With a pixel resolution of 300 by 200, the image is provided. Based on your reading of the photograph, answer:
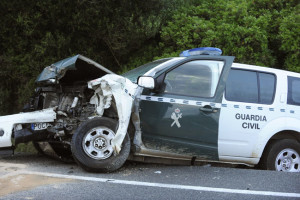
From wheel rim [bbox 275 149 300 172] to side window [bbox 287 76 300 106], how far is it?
73 centimetres

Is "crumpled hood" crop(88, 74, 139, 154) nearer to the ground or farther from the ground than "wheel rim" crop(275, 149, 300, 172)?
farther from the ground

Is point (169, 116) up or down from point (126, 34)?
down

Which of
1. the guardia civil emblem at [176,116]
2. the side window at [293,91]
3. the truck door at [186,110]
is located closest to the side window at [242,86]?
the truck door at [186,110]

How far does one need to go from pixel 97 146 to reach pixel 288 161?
9.36 ft

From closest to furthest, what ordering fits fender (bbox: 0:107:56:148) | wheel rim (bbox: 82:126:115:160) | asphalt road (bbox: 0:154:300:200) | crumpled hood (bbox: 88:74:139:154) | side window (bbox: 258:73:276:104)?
1. asphalt road (bbox: 0:154:300:200)
2. crumpled hood (bbox: 88:74:139:154)
3. wheel rim (bbox: 82:126:115:160)
4. fender (bbox: 0:107:56:148)
5. side window (bbox: 258:73:276:104)

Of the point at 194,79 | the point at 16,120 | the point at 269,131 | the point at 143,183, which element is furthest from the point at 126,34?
the point at 143,183

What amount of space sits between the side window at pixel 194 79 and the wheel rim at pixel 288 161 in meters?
1.45

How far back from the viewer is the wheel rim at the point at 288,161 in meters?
5.54

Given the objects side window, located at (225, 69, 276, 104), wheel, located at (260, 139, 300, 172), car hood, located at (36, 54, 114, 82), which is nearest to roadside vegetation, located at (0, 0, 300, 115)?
car hood, located at (36, 54, 114, 82)

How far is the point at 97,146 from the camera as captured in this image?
4.88 metres

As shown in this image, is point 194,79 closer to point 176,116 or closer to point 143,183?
point 176,116

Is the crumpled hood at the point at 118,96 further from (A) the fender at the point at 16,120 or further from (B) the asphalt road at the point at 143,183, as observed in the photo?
(A) the fender at the point at 16,120

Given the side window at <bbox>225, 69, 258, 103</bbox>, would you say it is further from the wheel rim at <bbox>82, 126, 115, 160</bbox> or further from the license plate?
the license plate

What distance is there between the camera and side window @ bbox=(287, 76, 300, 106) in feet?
18.5
